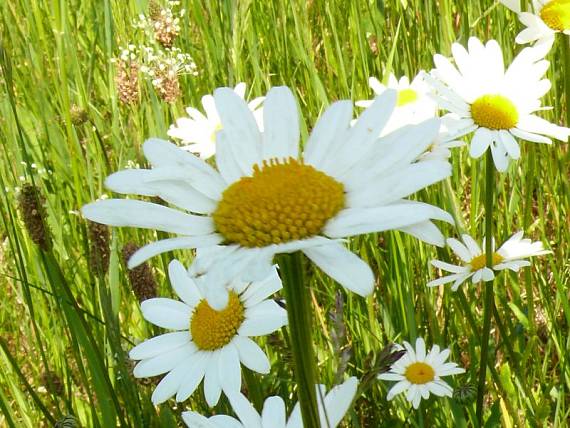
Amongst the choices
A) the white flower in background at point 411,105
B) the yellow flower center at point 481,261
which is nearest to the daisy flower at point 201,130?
the white flower in background at point 411,105

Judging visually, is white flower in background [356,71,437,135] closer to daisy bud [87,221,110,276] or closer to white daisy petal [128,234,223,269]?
daisy bud [87,221,110,276]

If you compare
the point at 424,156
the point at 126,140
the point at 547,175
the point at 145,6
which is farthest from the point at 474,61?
the point at 145,6

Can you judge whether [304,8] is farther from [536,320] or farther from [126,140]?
[536,320]

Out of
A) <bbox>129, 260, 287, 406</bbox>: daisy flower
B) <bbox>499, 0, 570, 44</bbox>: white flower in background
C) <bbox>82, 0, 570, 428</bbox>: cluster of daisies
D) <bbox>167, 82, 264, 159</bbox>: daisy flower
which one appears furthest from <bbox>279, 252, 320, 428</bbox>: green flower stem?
<bbox>499, 0, 570, 44</bbox>: white flower in background

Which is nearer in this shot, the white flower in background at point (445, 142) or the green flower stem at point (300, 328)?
the green flower stem at point (300, 328)

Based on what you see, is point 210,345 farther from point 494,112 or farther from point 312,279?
point 494,112

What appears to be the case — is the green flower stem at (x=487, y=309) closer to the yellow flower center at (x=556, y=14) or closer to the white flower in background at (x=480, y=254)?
the white flower in background at (x=480, y=254)
